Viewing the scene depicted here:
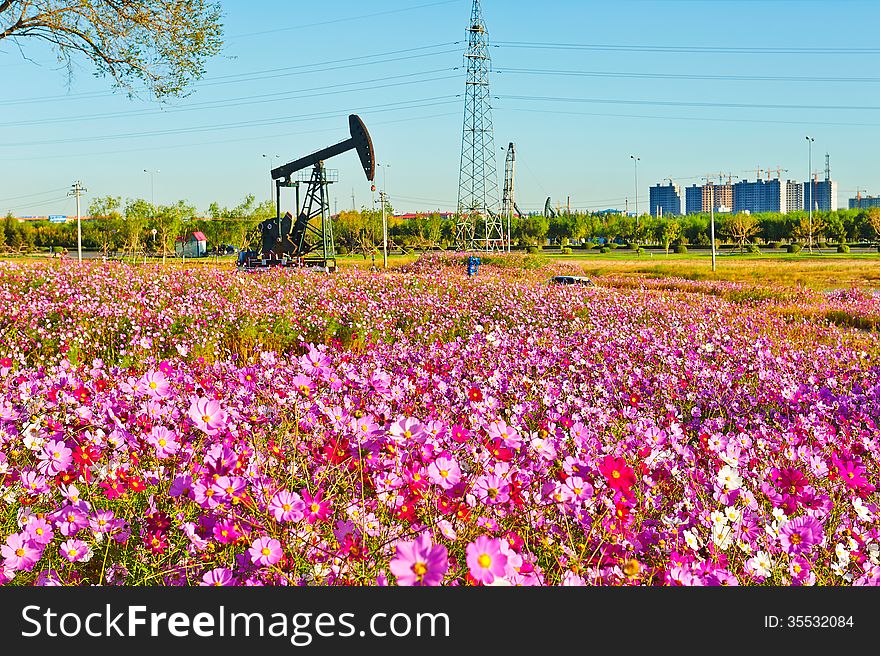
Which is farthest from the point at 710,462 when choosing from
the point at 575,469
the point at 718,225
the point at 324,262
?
the point at 718,225

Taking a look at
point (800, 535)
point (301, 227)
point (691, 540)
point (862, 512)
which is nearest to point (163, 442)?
point (691, 540)

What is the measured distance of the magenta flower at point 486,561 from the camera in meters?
1.49

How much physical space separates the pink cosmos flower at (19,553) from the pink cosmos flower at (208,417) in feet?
1.80

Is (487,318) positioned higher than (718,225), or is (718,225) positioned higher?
(718,225)

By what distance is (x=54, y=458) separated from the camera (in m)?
2.45

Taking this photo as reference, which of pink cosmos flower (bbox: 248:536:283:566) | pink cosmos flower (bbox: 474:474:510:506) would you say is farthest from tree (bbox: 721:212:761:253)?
pink cosmos flower (bbox: 248:536:283:566)

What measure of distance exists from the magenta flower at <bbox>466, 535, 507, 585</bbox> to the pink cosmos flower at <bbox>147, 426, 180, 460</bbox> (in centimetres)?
130

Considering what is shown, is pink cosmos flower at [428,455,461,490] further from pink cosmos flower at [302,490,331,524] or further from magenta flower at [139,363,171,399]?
magenta flower at [139,363,171,399]

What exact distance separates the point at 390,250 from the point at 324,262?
41.9 metres

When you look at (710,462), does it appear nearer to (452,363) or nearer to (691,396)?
(691,396)

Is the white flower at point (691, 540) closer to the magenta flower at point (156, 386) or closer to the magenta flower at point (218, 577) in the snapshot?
the magenta flower at point (218, 577)

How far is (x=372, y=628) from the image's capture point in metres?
1.74

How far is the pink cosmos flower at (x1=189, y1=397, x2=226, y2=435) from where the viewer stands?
2.36m

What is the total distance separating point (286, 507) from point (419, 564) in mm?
580
